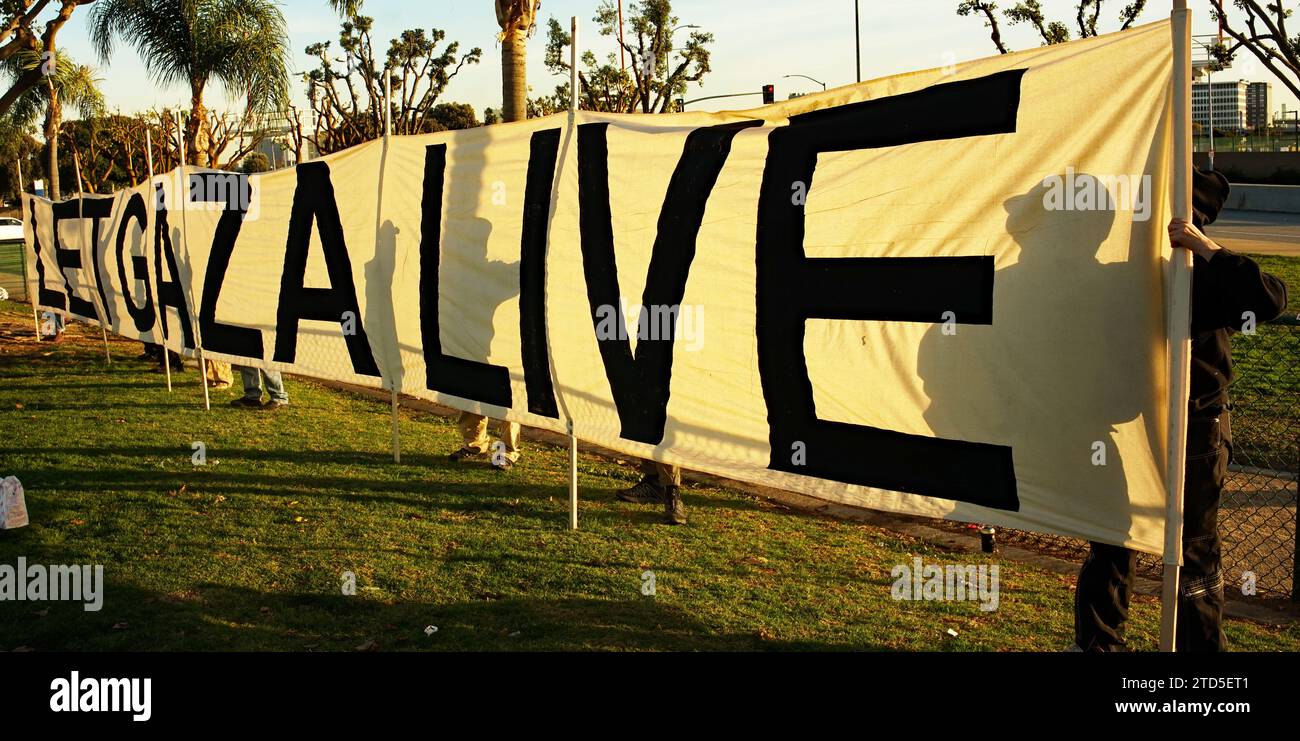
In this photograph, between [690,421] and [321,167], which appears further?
[321,167]

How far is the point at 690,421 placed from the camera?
588cm

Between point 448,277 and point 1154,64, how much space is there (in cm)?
480

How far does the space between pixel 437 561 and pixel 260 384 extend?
6.04 m

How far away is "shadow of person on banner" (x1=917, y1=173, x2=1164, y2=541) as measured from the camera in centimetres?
402

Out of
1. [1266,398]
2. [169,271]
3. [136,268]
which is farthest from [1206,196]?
[136,268]

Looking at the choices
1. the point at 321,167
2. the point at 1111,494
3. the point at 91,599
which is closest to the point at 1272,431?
the point at 1111,494

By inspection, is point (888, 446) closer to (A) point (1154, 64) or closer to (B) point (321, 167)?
(A) point (1154, 64)

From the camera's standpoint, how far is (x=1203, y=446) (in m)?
4.23

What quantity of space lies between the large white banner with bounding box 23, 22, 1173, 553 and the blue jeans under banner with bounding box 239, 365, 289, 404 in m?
3.17

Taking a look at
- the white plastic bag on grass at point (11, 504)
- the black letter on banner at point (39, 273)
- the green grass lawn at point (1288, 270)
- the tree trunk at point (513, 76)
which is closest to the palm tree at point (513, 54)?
the tree trunk at point (513, 76)

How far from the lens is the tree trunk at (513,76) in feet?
37.4

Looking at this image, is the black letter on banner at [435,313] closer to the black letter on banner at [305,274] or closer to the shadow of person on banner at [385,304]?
the shadow of person on banner at [385,304]

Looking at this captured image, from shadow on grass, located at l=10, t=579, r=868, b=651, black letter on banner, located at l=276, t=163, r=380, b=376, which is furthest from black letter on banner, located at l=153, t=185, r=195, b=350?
shadow on grass, located at l=10, t=579, r=868, b=651

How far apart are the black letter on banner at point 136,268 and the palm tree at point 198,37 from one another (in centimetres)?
663
